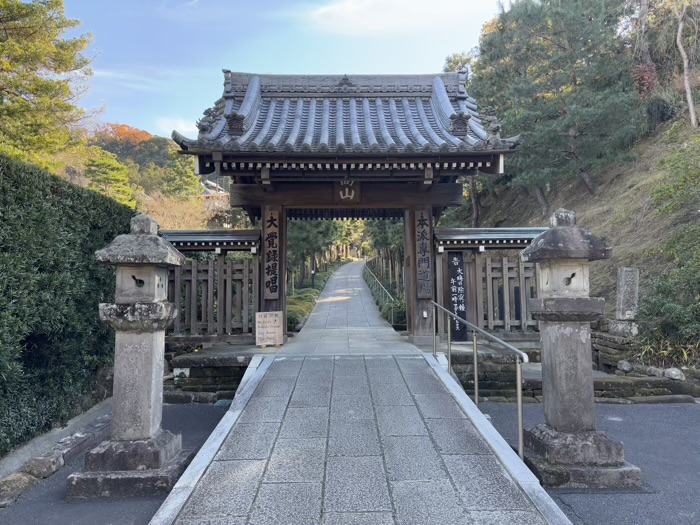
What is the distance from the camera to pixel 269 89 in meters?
10.1

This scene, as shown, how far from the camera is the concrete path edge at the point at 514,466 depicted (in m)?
2.79

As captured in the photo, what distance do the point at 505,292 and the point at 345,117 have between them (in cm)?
530

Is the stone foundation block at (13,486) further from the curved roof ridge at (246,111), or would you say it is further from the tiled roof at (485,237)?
the tiled roof at (485,237)

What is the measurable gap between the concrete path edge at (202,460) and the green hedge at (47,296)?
233 cm

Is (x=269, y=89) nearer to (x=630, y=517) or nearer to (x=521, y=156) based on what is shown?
(x=630, y=517)

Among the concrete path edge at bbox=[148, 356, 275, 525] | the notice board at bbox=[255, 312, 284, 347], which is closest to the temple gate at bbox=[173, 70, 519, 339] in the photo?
the notice board at bbox=[255, 312, 284, 347]

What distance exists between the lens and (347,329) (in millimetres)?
11508

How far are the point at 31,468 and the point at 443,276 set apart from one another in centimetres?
691

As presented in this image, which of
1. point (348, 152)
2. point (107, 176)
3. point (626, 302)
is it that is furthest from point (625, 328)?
point (107, 176)

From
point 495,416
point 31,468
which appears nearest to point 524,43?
point 495,416

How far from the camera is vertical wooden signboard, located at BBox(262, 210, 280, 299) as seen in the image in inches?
310

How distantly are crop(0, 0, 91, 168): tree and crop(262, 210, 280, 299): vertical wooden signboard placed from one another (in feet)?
31.9

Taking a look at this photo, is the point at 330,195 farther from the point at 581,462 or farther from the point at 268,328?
the point at 581,462

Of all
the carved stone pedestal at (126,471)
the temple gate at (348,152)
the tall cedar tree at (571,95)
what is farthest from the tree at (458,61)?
the carved stone pedestal at (126,471)
